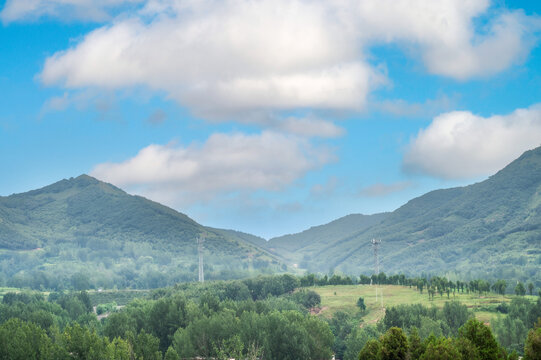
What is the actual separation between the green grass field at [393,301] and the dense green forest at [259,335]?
476cm

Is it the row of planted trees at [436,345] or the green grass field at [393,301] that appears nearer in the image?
the row of planted trees at [436,345]

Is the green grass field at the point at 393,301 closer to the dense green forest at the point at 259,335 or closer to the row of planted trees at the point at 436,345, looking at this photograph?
the dense green forest at the point at 259,335

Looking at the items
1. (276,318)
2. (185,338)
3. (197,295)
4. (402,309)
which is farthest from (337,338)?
(197,295)

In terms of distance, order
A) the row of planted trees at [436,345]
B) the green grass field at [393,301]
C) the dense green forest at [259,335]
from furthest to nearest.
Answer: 1. the green grass field at [393,301]
2. the dense green forest at [259,335]
3. the row of planted trees at [436,345]

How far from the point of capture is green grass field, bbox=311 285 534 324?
494 ft

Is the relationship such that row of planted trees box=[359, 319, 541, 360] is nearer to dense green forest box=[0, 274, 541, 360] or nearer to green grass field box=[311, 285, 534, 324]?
dense green forest box=[0, 274, 541, 360]

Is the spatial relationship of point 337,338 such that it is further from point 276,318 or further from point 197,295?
point 197,295

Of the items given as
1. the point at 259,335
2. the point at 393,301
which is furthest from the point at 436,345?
the point at 393,301

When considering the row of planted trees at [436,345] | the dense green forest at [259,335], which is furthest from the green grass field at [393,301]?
the row of planted trees at [436,345]

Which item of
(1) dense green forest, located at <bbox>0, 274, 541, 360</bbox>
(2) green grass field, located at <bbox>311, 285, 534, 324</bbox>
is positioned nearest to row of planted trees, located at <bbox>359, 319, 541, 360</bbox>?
(1) dense green forest, located at <bbox>0, 274, 541, 360</bbox>

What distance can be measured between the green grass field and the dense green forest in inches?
187

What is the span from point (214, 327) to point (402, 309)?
48426 mm

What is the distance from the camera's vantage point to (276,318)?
10831cm

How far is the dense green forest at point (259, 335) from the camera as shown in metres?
67.4
